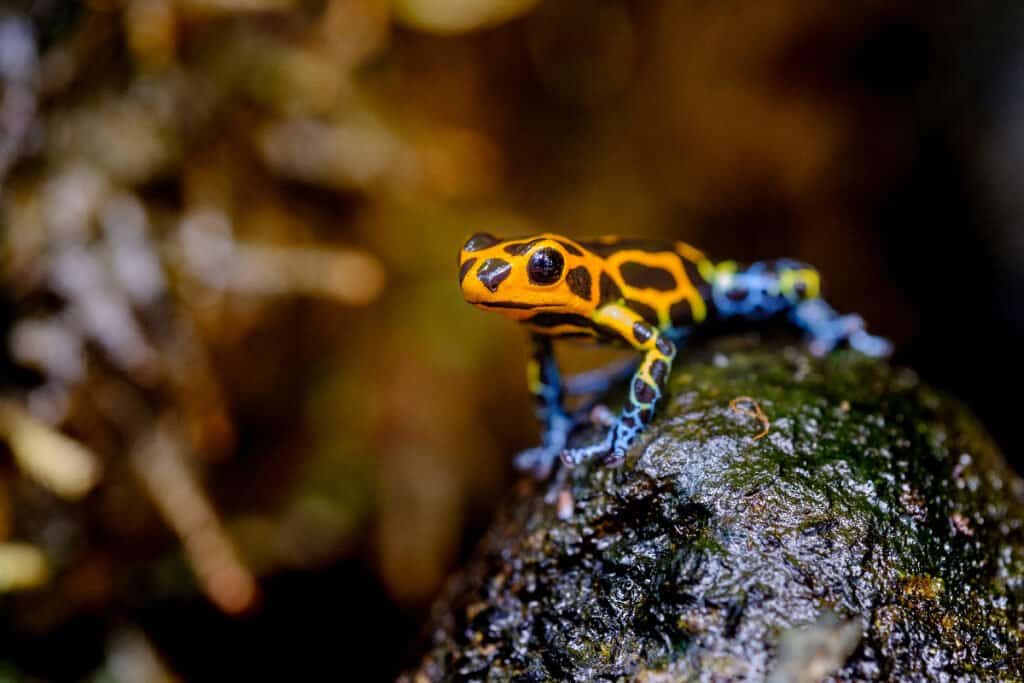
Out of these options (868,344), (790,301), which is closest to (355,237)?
(790,301)

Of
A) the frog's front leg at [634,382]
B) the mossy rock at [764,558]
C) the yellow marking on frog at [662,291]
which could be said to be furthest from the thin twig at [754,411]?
the yellow marking on frog at [662,291]

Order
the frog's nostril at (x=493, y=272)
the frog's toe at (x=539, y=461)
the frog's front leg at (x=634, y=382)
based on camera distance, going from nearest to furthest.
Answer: the frog's nostril at (x=493, y=272)
the frog's front leg at (x=634, y=382)
the frog's toe at (x=539, y=461)

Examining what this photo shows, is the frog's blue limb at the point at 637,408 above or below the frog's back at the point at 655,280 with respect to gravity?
below

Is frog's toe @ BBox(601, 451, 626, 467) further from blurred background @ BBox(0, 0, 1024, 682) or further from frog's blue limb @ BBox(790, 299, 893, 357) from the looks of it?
blurred background @ BBox(0, 0, 1024, 682)

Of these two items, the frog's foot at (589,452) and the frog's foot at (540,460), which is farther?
the frog's foot at (540,460)

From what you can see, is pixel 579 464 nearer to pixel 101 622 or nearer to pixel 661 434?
pixel 661 434

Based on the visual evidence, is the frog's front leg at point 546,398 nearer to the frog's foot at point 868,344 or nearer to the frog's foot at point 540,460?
the frog's foot at point 540,460
